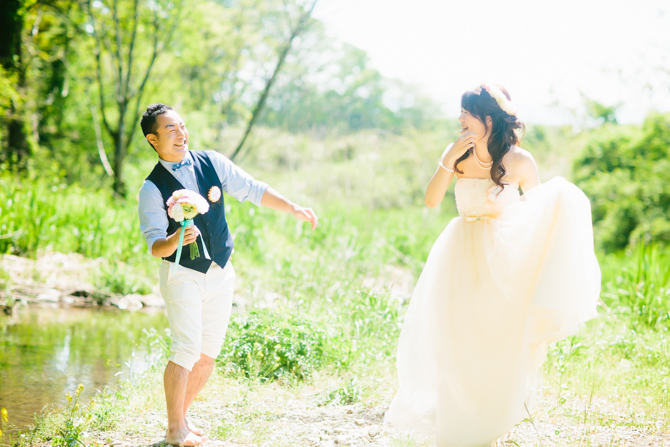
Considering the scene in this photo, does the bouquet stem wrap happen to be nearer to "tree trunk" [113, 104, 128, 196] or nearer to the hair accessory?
the hair accessory

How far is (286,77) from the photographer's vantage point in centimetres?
3045

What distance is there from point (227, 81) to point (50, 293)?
17737 mm

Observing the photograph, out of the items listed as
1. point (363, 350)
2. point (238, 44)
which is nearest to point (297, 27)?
point (363, 350)

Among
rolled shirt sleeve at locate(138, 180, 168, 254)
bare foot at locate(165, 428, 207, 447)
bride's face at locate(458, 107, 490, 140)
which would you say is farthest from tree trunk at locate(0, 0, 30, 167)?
bride's face at locate(458, 107, 490, 140)

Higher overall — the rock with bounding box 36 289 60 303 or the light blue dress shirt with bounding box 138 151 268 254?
the light blue dress shirt with bounding box 138 151 268 254

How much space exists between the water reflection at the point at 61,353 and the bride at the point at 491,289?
2.64 m

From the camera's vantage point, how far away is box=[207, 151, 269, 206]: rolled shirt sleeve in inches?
143

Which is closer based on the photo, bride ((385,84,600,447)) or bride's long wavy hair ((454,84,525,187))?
bride ((385,84,600,447))

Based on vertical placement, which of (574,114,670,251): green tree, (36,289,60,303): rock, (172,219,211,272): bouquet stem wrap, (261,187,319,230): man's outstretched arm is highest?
(574,114,670,251): green tree

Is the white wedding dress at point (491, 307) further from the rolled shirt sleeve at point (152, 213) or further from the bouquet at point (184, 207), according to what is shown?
the rolled shirt sleeve at point (152, 213)

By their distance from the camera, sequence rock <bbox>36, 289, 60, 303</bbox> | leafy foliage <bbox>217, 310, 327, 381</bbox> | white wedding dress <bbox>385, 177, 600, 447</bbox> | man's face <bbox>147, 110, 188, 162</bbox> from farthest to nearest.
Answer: rock <bbox>36, 289, 60, 303</bbox> → leafy foliage <bbox>217, 310, 327, 381</bbox> → man's face <bbox>147, 110, 188, 162</bbox> → white wedding dress <bbox>385, 177, 600, 447</bbox>

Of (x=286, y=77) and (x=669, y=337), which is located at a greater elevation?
(x=286, y=77)

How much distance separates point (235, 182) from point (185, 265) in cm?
67

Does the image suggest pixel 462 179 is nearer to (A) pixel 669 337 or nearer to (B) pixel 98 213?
(A) pixel 669 337
